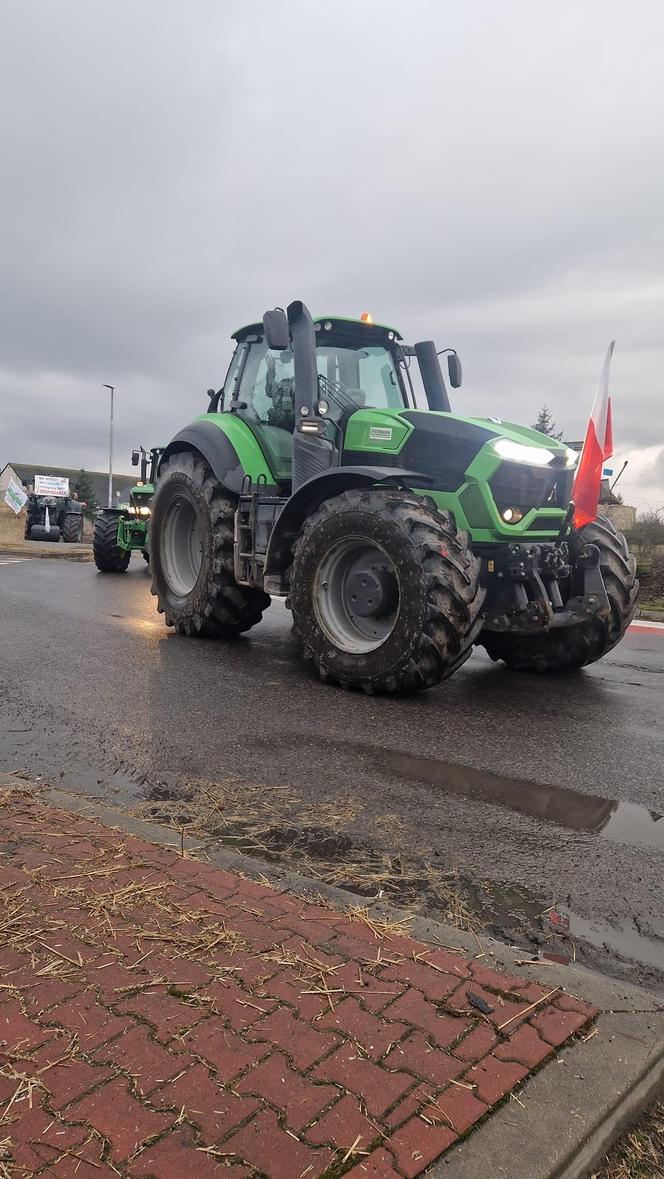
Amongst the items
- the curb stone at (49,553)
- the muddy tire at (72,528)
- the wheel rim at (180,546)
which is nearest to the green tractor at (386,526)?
the wheel rim at (180,546)

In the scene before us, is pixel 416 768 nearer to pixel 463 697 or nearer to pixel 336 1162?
pixel 463 697

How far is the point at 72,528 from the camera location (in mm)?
31578

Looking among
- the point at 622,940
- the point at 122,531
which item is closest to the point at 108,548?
the point at 122,531

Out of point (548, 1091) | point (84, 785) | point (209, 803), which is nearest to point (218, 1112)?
point (548, 1091)

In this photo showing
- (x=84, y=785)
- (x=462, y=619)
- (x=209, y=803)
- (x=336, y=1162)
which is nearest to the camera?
(x=336, y=1162)

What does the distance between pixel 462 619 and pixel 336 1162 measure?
3.97 m

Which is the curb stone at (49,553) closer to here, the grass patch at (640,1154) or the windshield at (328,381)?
the windshield at (328,381)

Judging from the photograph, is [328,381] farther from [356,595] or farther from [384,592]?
[384,592]

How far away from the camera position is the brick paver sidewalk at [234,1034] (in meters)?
1.65

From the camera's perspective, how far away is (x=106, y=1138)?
1.64 m

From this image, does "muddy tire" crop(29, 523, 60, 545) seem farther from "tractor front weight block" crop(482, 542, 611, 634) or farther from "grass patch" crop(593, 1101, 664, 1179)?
"grass patch" crop(593, 1101, 664, 1179)

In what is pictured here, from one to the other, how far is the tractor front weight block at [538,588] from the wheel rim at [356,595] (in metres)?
0.73

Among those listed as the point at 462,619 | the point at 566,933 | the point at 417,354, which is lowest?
the point at 566,933

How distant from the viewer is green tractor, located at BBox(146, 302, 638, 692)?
18.4 feet
